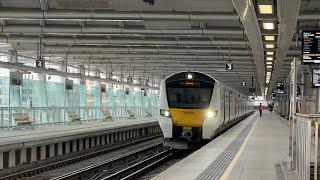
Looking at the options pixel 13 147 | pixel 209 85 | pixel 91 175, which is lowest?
pixel 91 175

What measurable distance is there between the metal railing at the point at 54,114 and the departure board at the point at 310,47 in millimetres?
11907

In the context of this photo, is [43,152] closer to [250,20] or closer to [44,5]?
[44,5]

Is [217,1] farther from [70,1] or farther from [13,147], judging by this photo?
[13,147]

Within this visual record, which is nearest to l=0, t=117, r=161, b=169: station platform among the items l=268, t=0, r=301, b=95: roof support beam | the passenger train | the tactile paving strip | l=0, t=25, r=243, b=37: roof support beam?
l=0, t=25, r=243, b=37: roof support beam

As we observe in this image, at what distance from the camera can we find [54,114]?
22688mm

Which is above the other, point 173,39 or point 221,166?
point 173,39

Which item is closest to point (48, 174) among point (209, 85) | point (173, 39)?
point (209, 85)

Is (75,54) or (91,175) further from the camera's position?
(75,54)

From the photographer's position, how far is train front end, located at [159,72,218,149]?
15.1m

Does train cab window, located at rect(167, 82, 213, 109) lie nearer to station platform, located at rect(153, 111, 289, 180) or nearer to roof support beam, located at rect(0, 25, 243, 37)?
roof support beam, located at rect(0, 25, 243, 37)

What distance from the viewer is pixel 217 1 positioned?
11828 mm

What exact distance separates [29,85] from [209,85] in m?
9.64

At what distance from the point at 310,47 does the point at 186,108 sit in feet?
14.7

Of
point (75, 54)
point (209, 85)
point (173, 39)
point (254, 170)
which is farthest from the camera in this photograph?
point (75, 54)
